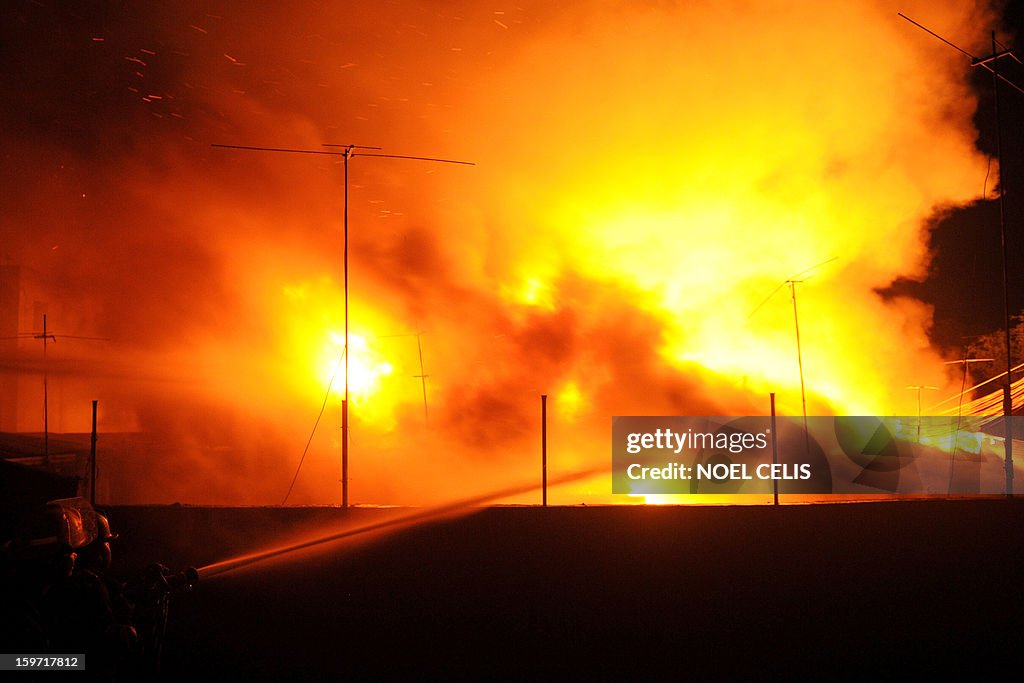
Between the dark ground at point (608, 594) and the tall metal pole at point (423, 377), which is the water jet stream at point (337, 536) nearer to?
the dark ground at point (608, 594)

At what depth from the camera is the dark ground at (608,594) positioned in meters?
7.72

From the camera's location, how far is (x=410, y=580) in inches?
384

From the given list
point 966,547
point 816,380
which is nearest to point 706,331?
point 816,380

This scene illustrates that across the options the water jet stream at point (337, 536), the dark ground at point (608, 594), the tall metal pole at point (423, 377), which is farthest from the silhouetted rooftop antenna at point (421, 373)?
the dark ground at point (608, 594)

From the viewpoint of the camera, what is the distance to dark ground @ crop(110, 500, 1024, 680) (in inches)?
304

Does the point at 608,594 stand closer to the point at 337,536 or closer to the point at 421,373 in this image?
the point at 337,536

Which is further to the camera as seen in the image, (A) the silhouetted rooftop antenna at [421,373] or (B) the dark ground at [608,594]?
(A) the silhouetted rooftop antenna at [421,373]

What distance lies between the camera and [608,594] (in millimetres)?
9602

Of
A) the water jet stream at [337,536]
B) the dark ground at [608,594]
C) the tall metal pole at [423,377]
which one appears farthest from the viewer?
the tall metal pole at [423,377]

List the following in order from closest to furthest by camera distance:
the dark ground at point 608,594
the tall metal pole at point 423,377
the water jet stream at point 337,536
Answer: the dark ground at point 608,594, the water jet stream at point 337,536, the tall metal pole at point 423,377

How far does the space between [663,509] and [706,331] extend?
1851 centimetres

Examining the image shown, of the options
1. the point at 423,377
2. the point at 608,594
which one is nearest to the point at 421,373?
the point at 423,377

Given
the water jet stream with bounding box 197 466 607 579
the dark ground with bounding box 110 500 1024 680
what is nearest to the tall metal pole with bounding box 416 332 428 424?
the water jet stream with bounding box 197 466 607 579

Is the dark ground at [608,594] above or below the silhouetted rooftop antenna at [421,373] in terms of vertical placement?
below
